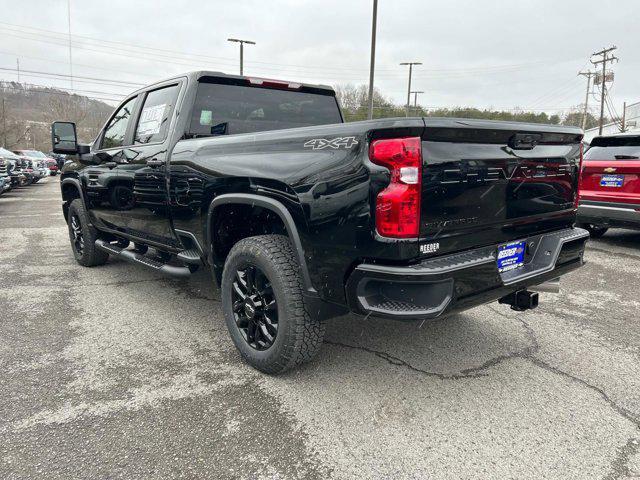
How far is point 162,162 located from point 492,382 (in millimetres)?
2786

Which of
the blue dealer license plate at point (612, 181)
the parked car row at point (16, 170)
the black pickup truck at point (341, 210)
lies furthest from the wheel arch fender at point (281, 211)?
the parked car row at point (16, 170)

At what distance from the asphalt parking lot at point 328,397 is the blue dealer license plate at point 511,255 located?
0.74 m

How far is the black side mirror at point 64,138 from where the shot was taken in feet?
16.1

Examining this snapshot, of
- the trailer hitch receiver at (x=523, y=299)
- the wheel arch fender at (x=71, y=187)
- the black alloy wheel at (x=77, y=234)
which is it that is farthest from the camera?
the black alloy wheel at (x=77, y=234)

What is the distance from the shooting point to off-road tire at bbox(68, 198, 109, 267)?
5215 mm

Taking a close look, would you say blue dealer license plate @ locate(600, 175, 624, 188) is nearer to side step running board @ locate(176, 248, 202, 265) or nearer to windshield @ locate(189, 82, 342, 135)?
windshield @ locate(189, 82, 342, 135)

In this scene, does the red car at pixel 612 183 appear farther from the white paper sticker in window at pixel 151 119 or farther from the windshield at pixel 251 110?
the white paper sticker in window at pixel 151 119

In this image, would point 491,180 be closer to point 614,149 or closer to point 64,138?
point 64,138

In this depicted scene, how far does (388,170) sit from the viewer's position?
2139mm

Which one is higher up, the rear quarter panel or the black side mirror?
the black side mirror

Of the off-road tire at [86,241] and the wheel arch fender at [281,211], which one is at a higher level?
the wheel arch fender at [281,211]

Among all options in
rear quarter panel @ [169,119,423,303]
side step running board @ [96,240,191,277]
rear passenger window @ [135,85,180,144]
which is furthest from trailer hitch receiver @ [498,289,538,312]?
rear passenger window @ [135,85,180,144]

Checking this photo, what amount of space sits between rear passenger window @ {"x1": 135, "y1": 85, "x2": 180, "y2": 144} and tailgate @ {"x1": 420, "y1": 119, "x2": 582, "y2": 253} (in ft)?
7.85

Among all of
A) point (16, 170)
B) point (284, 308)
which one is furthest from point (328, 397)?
point (16, 170)
